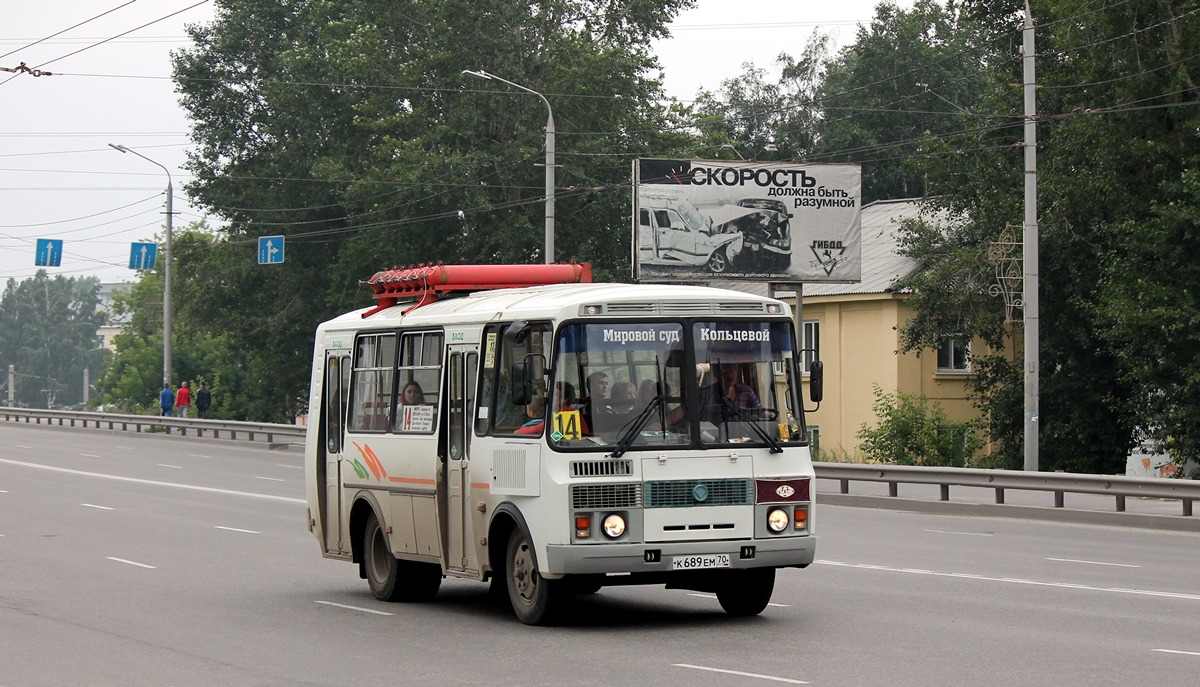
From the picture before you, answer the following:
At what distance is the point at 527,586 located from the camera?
40.3ft

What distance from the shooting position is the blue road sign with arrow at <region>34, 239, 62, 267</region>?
57.9m

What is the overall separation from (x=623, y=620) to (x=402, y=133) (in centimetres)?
4471

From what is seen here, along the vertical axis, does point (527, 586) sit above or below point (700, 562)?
below

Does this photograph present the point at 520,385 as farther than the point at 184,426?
No

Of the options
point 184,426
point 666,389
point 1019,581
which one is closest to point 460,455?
→ point 666,389

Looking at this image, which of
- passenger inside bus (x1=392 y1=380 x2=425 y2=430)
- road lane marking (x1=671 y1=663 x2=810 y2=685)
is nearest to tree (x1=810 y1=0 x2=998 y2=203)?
passenger inside bus (x1=392 y1=380 x2=425 y2=430)

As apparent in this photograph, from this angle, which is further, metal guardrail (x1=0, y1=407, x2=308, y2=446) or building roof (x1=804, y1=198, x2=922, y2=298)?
metal guardrail (x1=0, y1=407, x2=308, y2=446)

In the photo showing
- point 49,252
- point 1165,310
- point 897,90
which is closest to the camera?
point 1165,310

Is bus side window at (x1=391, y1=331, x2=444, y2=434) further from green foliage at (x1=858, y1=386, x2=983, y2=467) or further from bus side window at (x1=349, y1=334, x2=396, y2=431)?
green foliage at (x1=858, y1=386, x2=983, y2=467)

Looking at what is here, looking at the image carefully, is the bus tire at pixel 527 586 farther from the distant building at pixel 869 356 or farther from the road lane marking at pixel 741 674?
the distant building at pixel 869 356

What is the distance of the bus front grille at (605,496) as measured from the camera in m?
11.7

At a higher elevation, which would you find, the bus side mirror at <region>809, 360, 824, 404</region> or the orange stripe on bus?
the bus side mirror at <region>809, 360, 824, 404</region>

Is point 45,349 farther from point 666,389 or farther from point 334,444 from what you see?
point 666,389

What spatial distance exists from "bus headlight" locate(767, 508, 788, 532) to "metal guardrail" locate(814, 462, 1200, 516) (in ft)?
39.9
